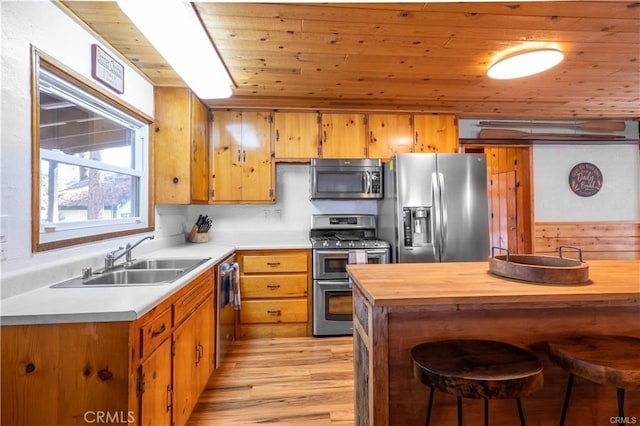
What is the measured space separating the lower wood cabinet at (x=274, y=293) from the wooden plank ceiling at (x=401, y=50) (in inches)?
61.6

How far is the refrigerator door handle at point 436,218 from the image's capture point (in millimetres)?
2941

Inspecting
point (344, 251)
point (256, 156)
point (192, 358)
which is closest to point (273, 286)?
point (344, 251)

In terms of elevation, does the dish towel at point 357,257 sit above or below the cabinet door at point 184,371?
above

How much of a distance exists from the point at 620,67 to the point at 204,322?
3.67m

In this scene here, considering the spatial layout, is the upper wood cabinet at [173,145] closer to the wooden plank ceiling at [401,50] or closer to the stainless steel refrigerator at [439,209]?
the wooden plank ceiling at [401,50]

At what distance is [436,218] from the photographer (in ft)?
9.68

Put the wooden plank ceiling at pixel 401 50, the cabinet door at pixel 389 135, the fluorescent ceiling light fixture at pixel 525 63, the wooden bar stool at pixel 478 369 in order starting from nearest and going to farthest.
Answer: the wooden bar stool at pixel 478 369
the wooden plank ceiling at pixel 401 50
the fluorescent ceiling light fixture at pixel 525 63
the cabinet door at pixel 389 135

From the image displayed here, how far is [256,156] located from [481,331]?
2635 millimetres

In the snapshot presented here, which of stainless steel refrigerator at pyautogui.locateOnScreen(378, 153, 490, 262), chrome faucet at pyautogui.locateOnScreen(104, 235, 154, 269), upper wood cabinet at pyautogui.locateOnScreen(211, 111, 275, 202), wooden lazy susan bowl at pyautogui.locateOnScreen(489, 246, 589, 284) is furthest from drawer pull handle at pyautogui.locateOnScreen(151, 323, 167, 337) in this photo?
stainless steel refrigerator at pyautogui.locateOnScreen(378, 153, 490, 262)

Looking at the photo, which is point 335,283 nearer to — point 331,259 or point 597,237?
point 331,259

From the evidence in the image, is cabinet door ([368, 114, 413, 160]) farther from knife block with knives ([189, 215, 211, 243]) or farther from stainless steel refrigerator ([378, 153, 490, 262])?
knife block with knives ([189, 215, 211, 243])

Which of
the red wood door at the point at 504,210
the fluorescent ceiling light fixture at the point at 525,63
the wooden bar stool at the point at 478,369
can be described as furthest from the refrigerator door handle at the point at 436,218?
the red wood door at the point at 504,210

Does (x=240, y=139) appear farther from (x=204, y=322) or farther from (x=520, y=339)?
(x=520, y=339)
